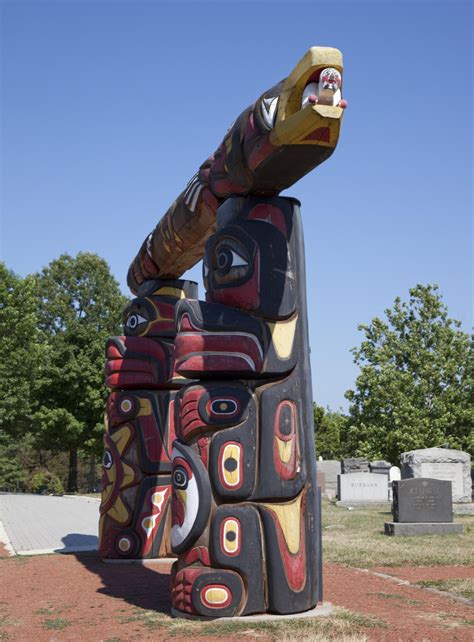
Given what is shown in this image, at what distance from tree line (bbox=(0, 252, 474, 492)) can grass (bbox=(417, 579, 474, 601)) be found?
828 inches

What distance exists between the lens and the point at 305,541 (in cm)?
696

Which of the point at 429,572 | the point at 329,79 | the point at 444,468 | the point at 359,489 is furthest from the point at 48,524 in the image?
the point at 329,79

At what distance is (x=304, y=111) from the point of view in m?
6.26

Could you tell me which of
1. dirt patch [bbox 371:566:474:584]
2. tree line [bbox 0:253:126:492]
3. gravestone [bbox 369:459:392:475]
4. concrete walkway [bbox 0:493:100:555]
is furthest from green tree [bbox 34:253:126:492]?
dirt patch [bbox 371:566:474:584]

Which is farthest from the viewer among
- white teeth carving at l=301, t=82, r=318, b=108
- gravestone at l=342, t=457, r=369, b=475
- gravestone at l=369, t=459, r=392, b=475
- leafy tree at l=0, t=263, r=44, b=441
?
gravestone at l=342, t=457, r=369, b=475

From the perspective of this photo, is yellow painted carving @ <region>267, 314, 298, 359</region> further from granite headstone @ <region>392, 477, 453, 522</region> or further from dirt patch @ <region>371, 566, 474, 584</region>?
granite headstone @ <region>392, 477, 453, 522</region>

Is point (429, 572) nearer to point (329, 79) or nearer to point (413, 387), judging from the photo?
point (329, 79)

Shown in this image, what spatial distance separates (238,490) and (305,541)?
2.69 ft

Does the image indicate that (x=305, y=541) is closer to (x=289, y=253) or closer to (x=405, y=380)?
(x=289, y=253)

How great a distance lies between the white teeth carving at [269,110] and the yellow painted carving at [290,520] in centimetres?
357

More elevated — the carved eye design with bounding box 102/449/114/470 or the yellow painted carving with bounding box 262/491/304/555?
the carved eye design with bounding box 102/449/114/470

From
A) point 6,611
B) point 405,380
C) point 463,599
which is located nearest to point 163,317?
point 6,611

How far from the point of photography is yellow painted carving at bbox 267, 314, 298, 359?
23.8 feet

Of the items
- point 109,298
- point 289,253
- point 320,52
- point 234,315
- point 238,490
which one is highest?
point 109,298
